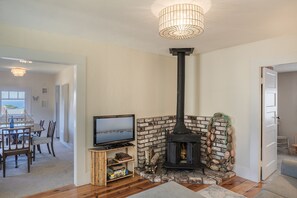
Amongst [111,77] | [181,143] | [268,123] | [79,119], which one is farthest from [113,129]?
[268,123]

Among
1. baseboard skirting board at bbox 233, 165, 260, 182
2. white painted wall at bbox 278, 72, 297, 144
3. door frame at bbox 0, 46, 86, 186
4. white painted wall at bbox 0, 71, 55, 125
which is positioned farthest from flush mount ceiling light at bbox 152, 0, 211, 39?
white painted wall at bbox 0, 71, 55, 125

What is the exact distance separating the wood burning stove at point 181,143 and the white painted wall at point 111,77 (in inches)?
24.0

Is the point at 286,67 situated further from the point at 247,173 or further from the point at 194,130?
the point at 247,173

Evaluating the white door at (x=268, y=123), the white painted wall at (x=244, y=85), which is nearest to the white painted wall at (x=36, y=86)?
the white painted wall at (x=244, y=85)

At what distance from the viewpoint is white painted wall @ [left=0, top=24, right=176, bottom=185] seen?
2.81 metres

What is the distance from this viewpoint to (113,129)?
3369 mm

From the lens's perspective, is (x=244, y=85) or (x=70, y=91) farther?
(x=70, y=91)

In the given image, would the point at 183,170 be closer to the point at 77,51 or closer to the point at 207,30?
the point at 207,30

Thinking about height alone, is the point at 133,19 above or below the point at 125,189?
above

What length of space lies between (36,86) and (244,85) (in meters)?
7.13

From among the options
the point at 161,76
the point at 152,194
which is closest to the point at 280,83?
the point at 161,76

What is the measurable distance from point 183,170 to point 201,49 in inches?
93.6

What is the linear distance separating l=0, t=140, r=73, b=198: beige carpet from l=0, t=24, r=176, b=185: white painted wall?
53 cm

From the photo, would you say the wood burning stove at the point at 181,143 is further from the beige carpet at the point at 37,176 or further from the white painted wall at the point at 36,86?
the white painted wall at the point at 36,86
